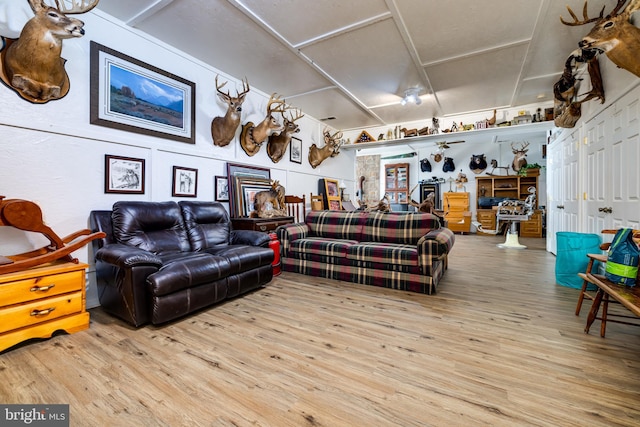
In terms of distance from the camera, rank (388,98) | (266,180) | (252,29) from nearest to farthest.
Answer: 1. (252,29)
2. (266,180)
3. (388,98)

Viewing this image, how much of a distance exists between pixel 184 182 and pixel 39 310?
6.45 ft

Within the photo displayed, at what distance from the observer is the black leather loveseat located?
2.12m

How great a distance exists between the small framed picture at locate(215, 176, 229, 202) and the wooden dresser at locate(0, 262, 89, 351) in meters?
2.01

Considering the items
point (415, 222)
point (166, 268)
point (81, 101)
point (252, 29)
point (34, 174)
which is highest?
point (252, 29)

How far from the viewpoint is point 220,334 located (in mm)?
2068

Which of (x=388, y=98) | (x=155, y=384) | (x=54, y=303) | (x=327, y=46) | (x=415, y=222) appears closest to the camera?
(x=155, y=384)

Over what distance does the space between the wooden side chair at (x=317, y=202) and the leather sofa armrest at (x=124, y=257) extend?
4068 millimetres

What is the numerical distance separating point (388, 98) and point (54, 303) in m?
5.31

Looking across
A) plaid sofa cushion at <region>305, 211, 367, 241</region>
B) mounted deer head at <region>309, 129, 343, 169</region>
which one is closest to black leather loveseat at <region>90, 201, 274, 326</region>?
plaid sofa cushion at <region>305, 211, 367, 241</region>

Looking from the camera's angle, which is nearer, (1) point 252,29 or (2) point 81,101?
(2) point 81,101

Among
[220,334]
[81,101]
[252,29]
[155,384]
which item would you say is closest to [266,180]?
[252,29]

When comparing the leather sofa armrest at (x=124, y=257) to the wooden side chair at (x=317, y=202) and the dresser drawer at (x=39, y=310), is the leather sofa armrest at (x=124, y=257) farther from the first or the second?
the wooden side chair at (x=317, y=202)

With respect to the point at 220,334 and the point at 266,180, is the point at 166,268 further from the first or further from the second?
the point at 266,180

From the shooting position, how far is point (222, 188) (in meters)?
4.02
